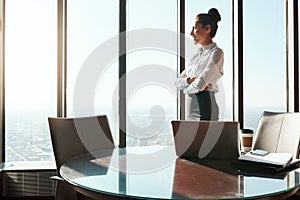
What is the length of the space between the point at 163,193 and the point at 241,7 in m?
2.71

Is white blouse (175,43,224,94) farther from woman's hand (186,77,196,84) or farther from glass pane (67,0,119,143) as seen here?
Answer: glass pane (67,0,119,143)

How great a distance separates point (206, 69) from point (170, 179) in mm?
1251

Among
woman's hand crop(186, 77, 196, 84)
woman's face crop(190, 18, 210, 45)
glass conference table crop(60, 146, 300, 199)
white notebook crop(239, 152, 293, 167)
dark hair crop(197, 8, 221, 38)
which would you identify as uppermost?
dark hair crop(197, 8, 221, 38)

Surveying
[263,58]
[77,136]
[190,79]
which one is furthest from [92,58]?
[263,58]

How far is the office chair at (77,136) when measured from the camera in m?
2.16

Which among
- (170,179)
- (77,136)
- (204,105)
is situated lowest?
(170,179)

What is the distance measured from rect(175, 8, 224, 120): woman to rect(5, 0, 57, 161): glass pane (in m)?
1.42

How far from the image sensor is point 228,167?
173 centimetres

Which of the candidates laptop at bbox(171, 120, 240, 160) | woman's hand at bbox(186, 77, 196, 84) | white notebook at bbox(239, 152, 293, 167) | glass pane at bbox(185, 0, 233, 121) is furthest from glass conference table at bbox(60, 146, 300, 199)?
glass pane at bbox(185, 0, 233, 121)

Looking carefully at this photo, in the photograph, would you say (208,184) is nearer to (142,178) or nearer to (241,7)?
(142,178)

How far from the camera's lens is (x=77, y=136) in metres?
2.28

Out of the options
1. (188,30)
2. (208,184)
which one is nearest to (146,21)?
(188,30)

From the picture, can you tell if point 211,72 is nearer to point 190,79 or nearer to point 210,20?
point 190,79

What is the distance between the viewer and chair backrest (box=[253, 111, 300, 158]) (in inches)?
86.1
